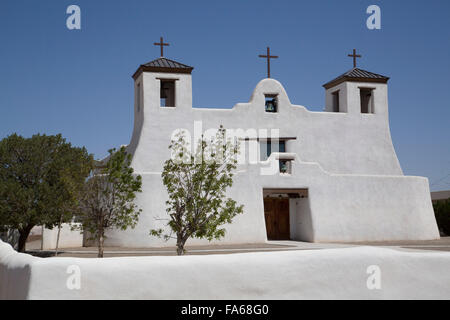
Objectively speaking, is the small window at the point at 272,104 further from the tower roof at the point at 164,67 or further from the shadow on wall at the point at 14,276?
the shadow on wall at the point at 14,276

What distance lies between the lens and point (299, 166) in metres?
25.8

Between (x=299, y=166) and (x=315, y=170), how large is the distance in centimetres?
97

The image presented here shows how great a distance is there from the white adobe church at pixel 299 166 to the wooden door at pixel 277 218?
0.05m

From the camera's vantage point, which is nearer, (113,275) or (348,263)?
(113,275)

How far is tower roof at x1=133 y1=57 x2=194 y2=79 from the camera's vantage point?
27016 millimetres

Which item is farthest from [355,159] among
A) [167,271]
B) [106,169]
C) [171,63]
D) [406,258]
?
[167,271]

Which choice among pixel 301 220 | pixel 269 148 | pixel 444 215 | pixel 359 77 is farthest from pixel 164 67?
pixel 444 215

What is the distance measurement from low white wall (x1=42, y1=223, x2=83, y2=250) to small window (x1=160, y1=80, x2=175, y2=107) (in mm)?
8605

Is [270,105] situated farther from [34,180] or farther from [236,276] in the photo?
[236,276]

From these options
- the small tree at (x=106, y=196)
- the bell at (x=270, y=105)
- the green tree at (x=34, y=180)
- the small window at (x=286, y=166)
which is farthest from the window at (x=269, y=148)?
the small tree at (x=106, y=196)

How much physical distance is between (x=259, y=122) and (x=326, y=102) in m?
6.30

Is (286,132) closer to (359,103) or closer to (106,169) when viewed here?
(359,103)

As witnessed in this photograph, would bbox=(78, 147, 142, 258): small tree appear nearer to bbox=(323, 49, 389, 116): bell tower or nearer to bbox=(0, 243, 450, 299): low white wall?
bbox=(0, 243, 450, 299): low white wall
